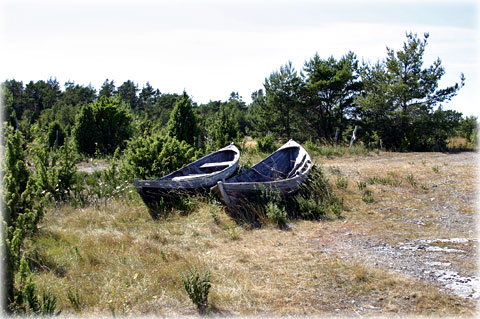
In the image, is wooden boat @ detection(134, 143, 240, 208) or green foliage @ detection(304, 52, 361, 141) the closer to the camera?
wooden boat @ detection(134, 143, 240, 208)

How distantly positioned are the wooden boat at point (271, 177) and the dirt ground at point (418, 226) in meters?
0.99

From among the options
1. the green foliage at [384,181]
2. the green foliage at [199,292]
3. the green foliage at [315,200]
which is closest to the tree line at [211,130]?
the green foliage at [199,292]

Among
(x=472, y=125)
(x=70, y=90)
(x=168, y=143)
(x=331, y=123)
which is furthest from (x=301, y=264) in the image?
(x=70, y=90)

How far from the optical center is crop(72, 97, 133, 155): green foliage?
54.6ft

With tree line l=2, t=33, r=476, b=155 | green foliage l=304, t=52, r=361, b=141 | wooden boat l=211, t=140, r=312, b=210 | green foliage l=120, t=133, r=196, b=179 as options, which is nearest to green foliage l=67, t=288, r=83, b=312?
wooden boat l=211, t=140, r=312, b=210

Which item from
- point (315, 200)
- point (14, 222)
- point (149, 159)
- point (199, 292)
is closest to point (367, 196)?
point (315, 200)

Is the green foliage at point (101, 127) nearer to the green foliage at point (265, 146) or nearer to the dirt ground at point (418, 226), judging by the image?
the green foliage at point (265, 146)

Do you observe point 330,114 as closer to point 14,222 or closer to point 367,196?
point 367,196

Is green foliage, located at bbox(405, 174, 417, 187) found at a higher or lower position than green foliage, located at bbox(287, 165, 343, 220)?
higher

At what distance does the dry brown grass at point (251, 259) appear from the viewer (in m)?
4.04

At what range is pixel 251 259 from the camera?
533 centimetres

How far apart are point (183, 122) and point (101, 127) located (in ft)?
15.4

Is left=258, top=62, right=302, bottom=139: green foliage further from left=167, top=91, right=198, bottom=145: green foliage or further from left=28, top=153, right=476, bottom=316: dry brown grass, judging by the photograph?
left=28, top=153, right=476, bottom=316: dry brown grass

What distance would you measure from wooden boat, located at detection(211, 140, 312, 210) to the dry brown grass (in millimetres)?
426
